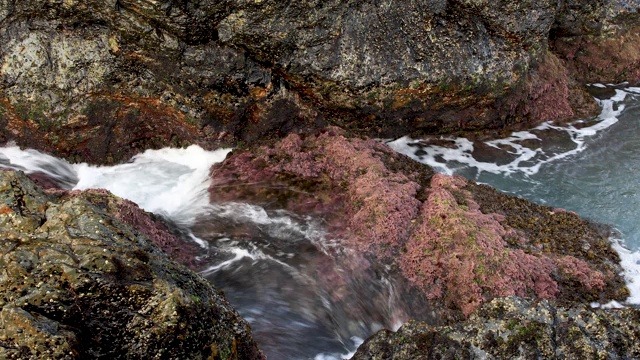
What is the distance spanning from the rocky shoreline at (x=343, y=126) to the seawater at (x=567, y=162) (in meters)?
0.54

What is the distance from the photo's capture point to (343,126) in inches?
384

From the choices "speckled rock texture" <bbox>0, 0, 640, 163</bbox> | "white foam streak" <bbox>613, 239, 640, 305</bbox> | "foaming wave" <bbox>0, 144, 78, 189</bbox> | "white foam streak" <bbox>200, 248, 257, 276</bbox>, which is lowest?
"white foam streak" <bbox>613, 239, 640, 305</bbox>

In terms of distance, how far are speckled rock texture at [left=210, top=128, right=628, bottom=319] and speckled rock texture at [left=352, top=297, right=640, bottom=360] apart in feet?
4.44

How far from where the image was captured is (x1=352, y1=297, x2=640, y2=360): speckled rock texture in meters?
4.66

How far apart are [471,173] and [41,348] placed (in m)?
8.75

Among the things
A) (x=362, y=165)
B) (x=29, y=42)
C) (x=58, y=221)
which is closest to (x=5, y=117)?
(x=29, y=42)

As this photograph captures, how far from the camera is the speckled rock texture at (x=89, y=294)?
134 inches

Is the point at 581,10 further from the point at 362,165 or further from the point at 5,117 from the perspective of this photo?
the point at 5,117

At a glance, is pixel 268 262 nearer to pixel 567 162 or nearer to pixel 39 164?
pixel 39 164

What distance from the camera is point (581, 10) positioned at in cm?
1219

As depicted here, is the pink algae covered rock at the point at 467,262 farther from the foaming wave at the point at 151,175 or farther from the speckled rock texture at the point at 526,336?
A: the foaming wave at the point at 151,175

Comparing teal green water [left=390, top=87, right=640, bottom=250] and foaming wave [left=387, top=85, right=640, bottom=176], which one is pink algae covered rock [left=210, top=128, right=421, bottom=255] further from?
teal green water [left=390, top=87, right=640, bottom=250]

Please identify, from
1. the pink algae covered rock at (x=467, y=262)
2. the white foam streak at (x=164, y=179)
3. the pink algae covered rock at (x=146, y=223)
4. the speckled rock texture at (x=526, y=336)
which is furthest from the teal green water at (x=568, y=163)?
the pink algae covered rock at (x=146, y=223)

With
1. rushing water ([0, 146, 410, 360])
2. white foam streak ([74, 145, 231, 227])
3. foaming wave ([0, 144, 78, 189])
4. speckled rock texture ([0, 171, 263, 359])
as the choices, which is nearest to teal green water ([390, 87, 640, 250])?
rushing water ([0, 146, 410, 360])
